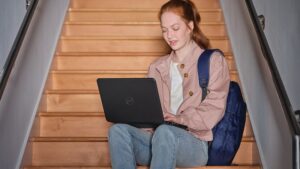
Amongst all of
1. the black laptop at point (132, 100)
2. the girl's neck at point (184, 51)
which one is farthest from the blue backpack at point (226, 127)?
the black laptop at point (132, 100)

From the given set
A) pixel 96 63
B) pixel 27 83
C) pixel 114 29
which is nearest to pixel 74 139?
pixel 27 83

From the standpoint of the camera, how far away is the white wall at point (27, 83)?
3.66 m

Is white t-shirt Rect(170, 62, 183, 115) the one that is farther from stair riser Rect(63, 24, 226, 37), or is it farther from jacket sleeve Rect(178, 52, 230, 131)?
stair riser Rect(63, 24, 226, 37)

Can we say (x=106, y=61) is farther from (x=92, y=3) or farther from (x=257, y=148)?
(x=257, y=148)

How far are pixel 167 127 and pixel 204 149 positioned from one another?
33cm

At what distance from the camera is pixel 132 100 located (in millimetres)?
3086

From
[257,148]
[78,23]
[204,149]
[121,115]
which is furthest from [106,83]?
[78,23]

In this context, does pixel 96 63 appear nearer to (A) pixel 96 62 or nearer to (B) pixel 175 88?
(A) pixel 96 62

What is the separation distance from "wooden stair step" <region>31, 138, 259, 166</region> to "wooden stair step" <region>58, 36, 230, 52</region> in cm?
144

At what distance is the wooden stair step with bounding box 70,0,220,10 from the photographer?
594cm

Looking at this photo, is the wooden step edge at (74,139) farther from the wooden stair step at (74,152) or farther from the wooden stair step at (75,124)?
the wooden stair step at (75,124)

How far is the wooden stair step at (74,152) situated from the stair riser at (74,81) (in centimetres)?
88

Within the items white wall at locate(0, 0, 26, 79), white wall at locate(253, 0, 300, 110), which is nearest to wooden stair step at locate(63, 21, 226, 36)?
white wall at locate(253, 0, 300, 110)

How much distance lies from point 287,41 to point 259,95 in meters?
1.52
